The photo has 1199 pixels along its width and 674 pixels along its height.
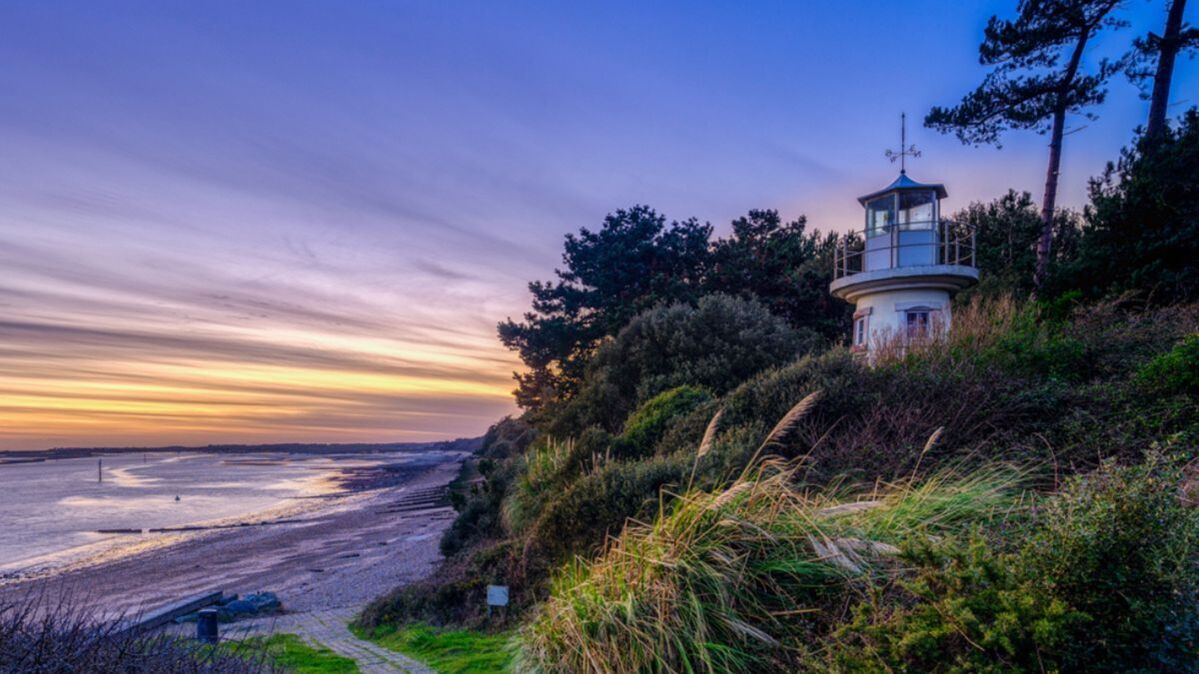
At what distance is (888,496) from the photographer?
4668mm

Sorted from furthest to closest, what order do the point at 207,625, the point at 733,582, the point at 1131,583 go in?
the point at 207,625, the point at 733,582, the point at 1131,583

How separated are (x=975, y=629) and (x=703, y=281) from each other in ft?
69.2

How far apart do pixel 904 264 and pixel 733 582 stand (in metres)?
13.3

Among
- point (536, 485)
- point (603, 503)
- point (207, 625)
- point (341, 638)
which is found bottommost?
point (341, 638)

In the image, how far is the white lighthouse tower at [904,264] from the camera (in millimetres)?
15032

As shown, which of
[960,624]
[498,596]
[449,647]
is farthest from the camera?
[498,596]

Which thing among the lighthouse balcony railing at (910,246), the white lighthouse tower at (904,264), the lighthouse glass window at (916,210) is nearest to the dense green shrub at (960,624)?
the white lighthouse tower at (904,264)

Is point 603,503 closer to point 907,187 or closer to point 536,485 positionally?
point 536,485

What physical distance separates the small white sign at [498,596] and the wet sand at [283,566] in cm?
636

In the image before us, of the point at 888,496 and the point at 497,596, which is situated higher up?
the point at 888,496

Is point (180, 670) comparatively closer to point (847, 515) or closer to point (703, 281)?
point (847, 515)

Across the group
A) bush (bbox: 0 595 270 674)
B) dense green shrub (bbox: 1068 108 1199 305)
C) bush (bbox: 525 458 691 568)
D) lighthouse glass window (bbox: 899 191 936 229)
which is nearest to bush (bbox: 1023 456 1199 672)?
bush (bbox: 0 595 270 674)

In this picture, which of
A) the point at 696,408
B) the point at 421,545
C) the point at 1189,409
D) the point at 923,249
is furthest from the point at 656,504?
the point at 421,545

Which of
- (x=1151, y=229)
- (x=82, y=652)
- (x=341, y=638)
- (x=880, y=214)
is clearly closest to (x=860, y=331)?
(x=880, y=214)
